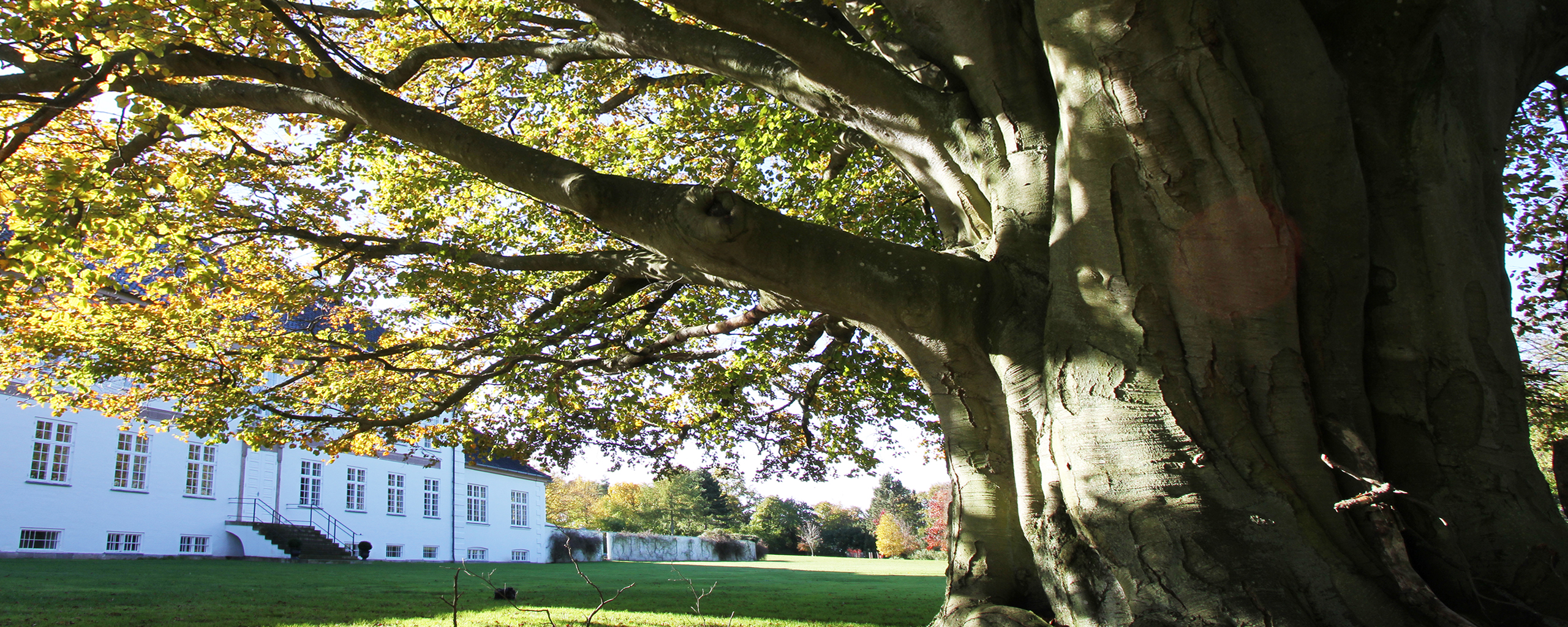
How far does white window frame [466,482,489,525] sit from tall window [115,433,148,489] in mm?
14816

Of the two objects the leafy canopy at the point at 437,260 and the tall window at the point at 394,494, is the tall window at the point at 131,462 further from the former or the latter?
the leafy canopy at the point at 437,260

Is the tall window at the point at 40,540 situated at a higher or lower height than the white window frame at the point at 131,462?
lower

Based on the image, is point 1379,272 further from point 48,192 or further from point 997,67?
point 48,192

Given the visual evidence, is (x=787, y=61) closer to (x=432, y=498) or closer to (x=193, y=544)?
(x=193, y=544)

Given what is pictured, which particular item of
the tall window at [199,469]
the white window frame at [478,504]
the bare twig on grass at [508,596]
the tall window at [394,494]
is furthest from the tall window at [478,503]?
the bare twig on grass at [508,596]

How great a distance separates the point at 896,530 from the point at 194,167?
56502 millimetres

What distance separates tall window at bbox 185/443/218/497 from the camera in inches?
1002

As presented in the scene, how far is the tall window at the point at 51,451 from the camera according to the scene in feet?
71.3

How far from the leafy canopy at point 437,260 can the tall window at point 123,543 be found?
44.0 ft

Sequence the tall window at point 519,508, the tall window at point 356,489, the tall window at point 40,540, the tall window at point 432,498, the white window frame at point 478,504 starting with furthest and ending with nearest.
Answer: the tall window at point 519,508 < the white window frame at point 478,504 < the tall window at point 432,498 < the tall window at point 356,489 < the tall window at point 40,540

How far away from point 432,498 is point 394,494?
2.20 metres

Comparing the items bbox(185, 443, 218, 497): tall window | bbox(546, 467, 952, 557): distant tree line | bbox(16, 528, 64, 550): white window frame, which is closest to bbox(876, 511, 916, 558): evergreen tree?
bbox(546, 467, 952, 557): distant tree line

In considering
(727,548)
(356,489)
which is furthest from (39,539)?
(727,548)

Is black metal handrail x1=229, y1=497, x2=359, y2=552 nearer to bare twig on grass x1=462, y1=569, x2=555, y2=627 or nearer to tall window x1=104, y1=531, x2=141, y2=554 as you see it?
tall window x1=104, y1=531, x2=141, y2=554
